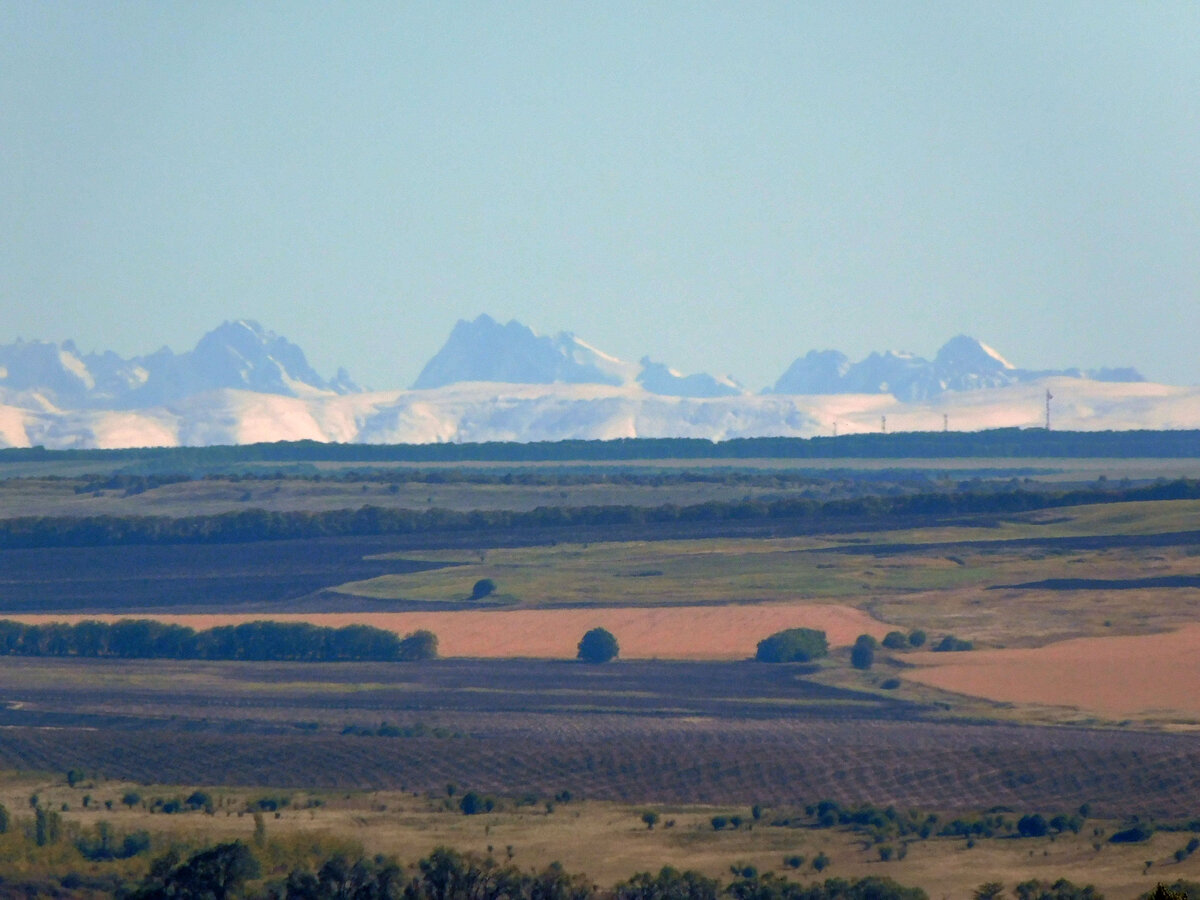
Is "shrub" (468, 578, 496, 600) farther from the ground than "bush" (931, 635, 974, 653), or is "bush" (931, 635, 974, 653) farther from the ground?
"shrub" (468, 578, 496, 600)

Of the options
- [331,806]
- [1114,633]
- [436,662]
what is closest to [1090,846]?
[331,806]

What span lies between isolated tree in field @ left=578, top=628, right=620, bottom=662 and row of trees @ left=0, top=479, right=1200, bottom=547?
45.1 meters

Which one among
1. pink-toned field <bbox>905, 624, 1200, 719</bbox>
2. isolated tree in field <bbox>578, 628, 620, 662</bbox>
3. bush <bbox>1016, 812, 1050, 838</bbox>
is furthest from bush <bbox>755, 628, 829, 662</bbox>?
bush <bbox>1016, 812, 1050, 838</bbox>

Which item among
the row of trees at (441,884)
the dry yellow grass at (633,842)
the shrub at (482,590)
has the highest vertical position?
the shrub at (482,590)

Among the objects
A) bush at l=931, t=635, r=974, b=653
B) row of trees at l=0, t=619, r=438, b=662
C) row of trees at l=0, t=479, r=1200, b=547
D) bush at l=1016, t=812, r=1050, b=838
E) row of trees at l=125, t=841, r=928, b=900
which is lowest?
bush at l=1016, t=812, r=1050, b=838

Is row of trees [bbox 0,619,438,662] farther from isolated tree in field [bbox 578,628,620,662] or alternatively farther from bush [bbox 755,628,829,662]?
bush [bbox 755,628,829,662]

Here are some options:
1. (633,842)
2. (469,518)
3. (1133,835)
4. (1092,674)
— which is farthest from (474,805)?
(469,518)

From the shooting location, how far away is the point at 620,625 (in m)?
98.8

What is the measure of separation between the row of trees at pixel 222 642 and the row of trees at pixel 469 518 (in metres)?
35.0

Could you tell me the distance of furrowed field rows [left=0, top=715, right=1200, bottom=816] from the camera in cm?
6100

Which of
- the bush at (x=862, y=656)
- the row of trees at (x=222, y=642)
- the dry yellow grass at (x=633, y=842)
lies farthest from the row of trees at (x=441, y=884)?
the row of trees at (x=222, y=642)

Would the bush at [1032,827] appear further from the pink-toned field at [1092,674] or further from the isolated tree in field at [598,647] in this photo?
the isolated tree in field at [598,647]

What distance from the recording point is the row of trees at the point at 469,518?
134 m

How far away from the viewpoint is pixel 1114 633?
8850cm
